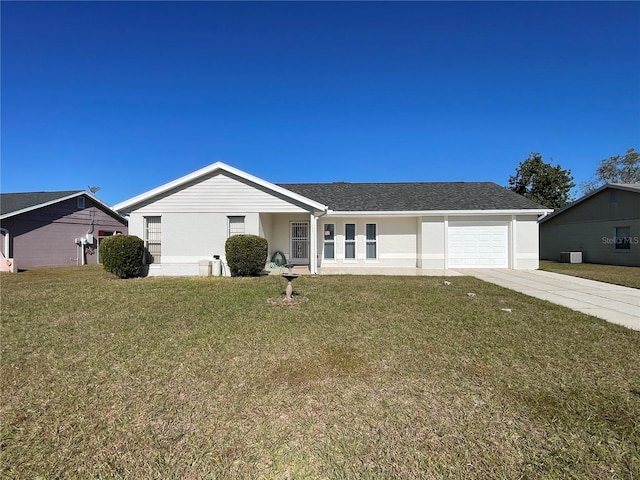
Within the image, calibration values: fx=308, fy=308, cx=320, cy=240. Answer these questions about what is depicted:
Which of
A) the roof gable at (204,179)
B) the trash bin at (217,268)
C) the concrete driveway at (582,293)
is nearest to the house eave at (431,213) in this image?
the roof gable at (204,179)

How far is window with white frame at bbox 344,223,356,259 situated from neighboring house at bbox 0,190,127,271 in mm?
16942

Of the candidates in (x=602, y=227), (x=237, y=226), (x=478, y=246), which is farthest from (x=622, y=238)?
(x=237, y=226)

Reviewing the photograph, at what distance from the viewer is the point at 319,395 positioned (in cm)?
329

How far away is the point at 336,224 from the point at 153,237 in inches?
327

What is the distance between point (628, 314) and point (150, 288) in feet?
39.6

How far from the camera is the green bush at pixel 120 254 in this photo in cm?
1142

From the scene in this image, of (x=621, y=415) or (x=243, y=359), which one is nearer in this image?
(x=621, y=415)

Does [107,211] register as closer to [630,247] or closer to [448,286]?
[448,286]

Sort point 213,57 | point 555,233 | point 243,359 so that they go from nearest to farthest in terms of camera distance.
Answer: point 243,359 < point 213,57 < point 555,233

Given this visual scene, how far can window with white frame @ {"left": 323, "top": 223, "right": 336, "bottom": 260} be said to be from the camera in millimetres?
15555

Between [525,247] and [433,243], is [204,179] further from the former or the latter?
[525,247]

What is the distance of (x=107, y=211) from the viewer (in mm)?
23156

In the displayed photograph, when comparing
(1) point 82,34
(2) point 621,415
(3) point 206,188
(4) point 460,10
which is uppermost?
(4) point 460,10

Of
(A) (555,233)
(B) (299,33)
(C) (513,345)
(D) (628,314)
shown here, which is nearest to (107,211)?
(B) (299,33)
